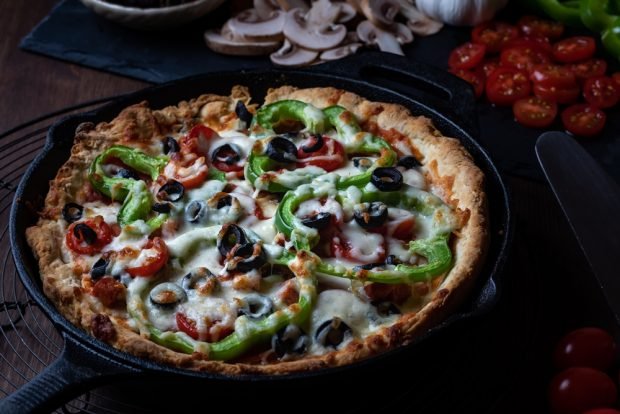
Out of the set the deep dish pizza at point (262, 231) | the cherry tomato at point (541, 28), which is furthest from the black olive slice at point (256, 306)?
the cherry tomato at point (541, 28)

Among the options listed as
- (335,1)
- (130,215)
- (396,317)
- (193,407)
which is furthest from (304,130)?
(335,1)

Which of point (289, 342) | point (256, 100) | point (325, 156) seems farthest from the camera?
point (256, 100)

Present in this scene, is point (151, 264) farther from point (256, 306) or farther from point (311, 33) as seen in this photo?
point (311, 33)

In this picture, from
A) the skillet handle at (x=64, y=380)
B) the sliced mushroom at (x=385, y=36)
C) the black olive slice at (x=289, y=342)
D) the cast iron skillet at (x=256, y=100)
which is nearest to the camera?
the skillet handle at (x=64, y=380)

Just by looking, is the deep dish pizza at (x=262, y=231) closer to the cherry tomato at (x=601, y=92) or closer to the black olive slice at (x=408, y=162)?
the black olive slice at (x=408, y=162)

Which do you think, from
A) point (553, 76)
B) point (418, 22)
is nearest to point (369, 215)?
point (553, 76)

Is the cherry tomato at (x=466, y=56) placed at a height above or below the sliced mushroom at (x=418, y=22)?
below

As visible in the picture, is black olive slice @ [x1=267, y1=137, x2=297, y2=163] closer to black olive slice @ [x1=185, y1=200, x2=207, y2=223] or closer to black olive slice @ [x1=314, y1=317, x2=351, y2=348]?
black olive slice @ [x1=185, y1=200, x2=207, y2=223]
